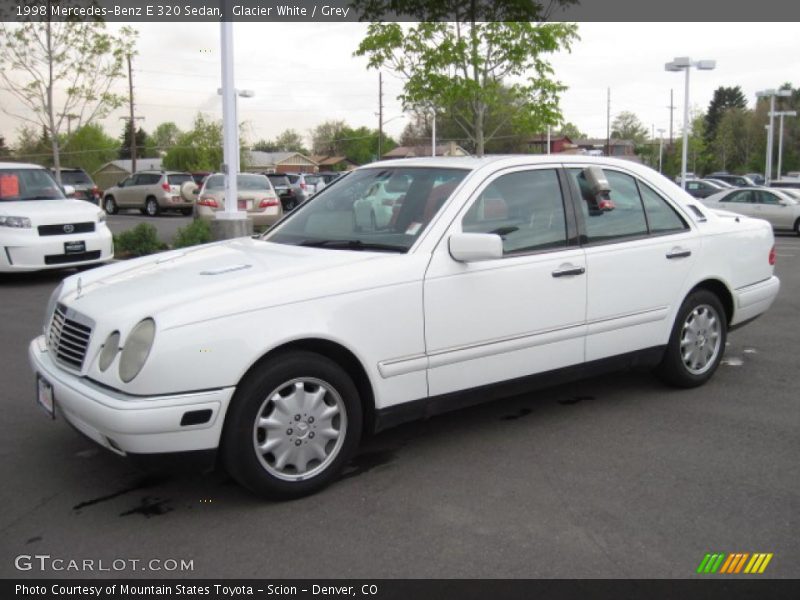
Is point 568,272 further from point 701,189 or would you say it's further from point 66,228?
point 701,189

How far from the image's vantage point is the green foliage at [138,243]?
509 inches

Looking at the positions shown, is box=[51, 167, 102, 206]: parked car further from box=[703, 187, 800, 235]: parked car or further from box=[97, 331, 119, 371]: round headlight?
box=[97, 331, 119, 371]: round headlight

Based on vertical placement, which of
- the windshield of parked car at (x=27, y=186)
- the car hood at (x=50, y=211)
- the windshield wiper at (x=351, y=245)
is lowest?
the windshield wiper at (x=351, y=245)

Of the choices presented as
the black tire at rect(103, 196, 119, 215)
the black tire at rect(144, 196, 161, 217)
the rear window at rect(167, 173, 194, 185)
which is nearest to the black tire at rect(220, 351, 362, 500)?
the rear window at rect(167, 173, 194, 185)

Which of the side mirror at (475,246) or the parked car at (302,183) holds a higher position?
the parked car at (302,183)

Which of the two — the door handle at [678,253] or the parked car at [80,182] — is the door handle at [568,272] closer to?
the door handle at [678,253]

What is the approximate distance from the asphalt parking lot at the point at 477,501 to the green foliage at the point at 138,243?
788 centimetres

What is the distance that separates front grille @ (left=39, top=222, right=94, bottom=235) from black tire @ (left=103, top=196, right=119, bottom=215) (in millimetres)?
21518

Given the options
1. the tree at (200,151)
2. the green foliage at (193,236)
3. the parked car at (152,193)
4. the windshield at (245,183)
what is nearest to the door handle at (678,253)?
the green foliage at (193,236)

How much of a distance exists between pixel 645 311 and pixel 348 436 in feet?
7.44

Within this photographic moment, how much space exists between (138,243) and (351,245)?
9506 millimetres

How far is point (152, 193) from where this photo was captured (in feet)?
96.6
